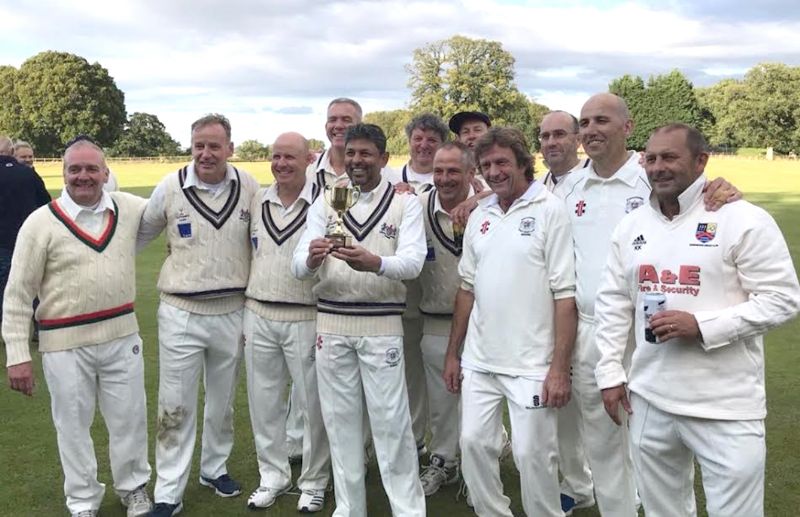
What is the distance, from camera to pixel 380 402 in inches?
178

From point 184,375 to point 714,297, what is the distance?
11.5 feet

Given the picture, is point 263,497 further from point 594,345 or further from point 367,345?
point 594,345

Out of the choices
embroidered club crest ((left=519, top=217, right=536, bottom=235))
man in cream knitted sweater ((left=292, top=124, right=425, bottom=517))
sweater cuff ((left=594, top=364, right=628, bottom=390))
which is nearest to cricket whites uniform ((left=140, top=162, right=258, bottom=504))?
man in cream knitted sweater ((left=292, top=124, right=425, bottom=517))

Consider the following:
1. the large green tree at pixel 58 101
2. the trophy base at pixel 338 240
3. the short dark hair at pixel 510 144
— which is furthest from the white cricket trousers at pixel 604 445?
the large green tree at pixel 58 101

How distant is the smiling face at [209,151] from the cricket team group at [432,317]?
0.6 inches

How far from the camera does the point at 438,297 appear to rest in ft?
16.6

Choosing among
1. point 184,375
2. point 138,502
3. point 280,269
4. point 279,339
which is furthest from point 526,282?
point 138,502

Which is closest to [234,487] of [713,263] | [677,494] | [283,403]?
[283,403]

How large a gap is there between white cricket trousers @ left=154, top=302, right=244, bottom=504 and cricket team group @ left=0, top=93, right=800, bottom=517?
0.6 inches

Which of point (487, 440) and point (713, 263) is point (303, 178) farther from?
point (713, 263)

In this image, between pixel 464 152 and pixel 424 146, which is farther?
pixel 424 146

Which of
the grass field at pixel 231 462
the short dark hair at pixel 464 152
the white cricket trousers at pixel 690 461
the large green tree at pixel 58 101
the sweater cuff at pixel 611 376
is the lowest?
the grass field at pixel 231 462

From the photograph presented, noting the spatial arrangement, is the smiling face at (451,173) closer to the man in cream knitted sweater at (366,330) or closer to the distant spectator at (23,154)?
the man in cream knitted sweater at (366,330)

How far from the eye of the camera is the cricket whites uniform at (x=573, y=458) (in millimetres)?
4922
